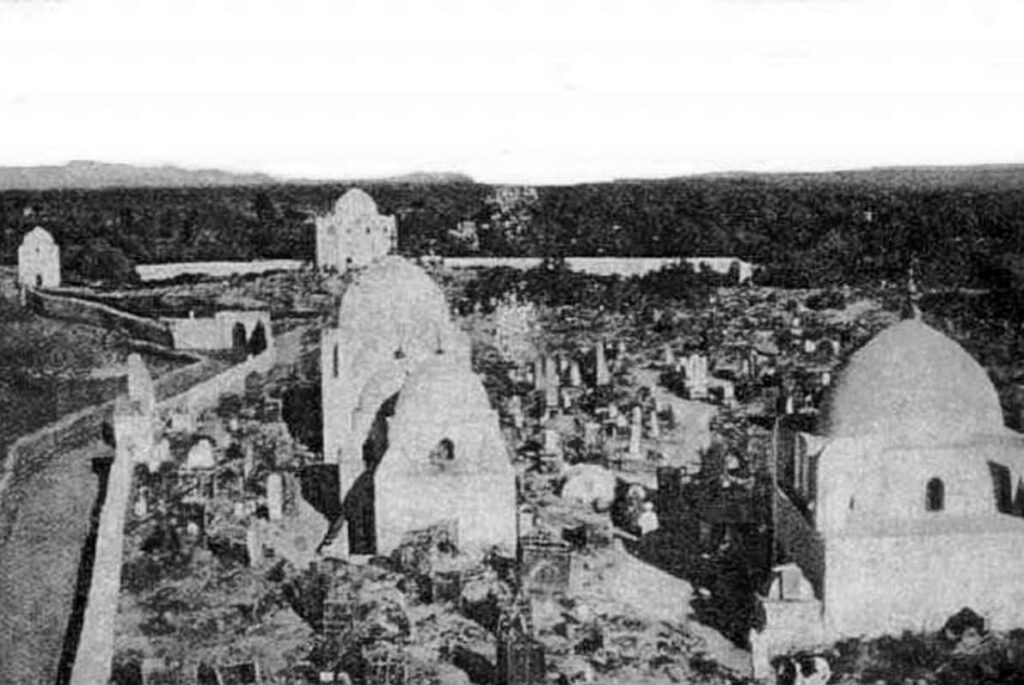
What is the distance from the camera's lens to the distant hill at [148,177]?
642 centimetres

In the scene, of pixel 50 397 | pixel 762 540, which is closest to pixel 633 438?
pixel 762 540

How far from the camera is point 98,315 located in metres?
7.36

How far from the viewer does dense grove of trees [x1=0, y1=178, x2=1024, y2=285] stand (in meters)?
6.54

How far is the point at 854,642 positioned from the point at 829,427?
103 centimetres

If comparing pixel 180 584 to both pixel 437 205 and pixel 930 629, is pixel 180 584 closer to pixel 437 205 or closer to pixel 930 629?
pixel 437 205

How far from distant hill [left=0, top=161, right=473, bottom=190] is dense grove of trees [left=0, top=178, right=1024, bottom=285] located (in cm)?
5

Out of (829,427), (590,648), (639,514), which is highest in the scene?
(829,427)

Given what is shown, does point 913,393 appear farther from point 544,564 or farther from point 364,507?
point 364,507

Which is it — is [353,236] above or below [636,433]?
above

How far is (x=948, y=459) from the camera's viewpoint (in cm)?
644

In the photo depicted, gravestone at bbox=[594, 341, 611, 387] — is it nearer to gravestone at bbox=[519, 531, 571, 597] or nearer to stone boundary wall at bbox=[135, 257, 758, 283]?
stone boundary wall at bbox=[135, 257, 758, 283]

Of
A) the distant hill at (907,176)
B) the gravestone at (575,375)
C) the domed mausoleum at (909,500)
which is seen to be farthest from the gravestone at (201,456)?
the domed mausoleum at (909,500)

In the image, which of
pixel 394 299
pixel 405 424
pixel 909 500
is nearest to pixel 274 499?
pixel 405 424

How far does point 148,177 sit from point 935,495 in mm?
3965
